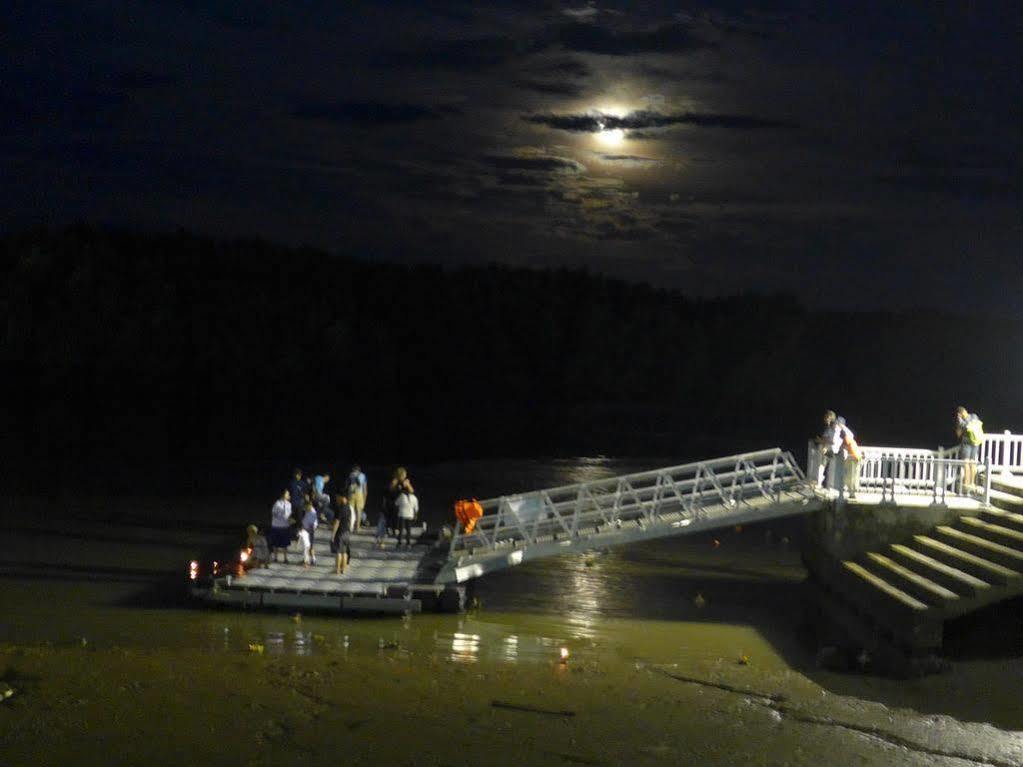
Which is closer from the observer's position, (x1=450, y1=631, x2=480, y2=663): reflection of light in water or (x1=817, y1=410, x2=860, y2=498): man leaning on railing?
(x1=450, y1=631, x2=480, y2=663): reflection of light in water

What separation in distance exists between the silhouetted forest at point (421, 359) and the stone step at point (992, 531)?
43.1 metres

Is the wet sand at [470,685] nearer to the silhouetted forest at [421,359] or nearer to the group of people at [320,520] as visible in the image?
the group of people at [320,520]

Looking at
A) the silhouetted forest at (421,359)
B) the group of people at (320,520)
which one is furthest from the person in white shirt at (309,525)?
the silhouetted forest at (421,359)

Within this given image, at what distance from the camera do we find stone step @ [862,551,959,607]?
18.1 m

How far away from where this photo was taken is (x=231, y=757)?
12.7 metres

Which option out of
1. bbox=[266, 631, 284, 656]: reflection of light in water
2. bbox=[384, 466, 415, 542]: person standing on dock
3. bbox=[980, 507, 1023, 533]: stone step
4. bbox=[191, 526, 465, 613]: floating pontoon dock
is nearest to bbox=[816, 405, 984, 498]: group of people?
bbox=[980, 507, 1023, 533]: stone step

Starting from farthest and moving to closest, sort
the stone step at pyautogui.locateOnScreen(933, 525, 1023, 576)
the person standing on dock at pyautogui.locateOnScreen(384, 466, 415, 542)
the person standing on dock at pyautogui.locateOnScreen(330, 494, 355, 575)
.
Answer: the person standing on dock at pyautogui.locateOnScreen(384, 466, 415, 542) → the person standing on dock at pyautogui.locateOnScreen(330, 494, 355, 575) → the stone step at pyautogui.locateOnScreen(933, 525, 1023, 576)

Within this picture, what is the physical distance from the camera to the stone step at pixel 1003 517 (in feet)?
67.2

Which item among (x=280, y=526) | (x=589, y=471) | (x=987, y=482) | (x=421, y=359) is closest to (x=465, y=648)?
(x=280, y=526)

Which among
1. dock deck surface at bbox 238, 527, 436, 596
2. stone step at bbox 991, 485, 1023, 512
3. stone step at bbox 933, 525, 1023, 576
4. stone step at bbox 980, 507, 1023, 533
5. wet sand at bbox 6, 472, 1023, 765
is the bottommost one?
wet sand at bbox 6, 472, 1023, 765

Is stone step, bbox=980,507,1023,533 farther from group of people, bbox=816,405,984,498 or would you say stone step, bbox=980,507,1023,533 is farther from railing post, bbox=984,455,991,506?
Result: group of people, bbox=816,405,984,498

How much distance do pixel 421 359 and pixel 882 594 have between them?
320ft

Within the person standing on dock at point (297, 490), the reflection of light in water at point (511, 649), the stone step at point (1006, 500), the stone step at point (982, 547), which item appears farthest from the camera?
the person standing on dock at point (297, 490)

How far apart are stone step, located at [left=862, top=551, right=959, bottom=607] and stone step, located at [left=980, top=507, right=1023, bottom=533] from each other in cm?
177
